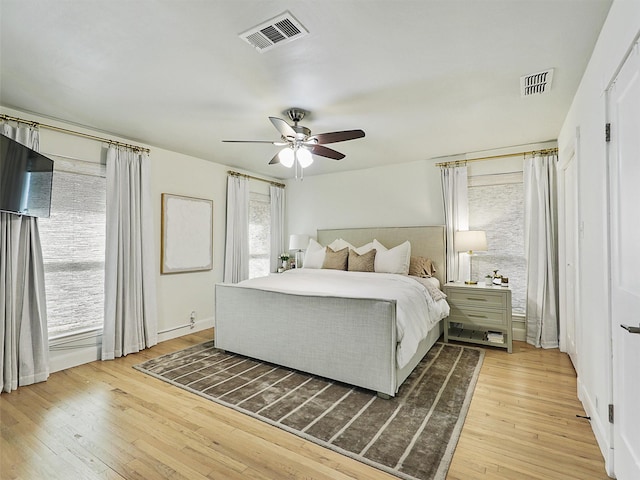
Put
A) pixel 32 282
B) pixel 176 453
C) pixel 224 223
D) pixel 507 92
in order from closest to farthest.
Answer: pixel 176 453, pixel 507 92, pixel 32 282, pixel 224 223

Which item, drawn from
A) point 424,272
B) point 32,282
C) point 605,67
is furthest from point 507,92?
point 32,282

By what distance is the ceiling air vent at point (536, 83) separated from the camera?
2.34 m

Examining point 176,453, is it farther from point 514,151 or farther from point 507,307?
point 514,151

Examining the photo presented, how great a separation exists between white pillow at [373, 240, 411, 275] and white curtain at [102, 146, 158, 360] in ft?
9.83

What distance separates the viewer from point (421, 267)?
430 centimetres

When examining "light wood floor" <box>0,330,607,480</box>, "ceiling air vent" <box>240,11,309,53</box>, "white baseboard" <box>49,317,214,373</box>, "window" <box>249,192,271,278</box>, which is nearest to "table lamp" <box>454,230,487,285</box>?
"light wood floor" <box>0,330,607,480</box>

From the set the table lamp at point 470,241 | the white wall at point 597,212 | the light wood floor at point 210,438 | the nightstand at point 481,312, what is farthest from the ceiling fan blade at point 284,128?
the nightstand at point 481,312

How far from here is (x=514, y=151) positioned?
162 inches

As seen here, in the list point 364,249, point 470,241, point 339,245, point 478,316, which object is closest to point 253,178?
point 339,245

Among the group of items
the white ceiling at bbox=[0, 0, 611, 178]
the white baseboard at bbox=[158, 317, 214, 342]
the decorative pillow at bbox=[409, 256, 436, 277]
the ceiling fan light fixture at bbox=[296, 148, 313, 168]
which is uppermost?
the white ceiling at bbox=[0, 0, 611, 178]

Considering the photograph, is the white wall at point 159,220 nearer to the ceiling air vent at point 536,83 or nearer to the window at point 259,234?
the window at point 259,234

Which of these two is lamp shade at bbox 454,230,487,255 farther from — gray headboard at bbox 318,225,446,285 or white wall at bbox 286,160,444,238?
white wall at bbox 286,160,444,238

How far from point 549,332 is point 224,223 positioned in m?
4.73

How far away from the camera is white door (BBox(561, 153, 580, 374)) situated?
→ 2994 mm
